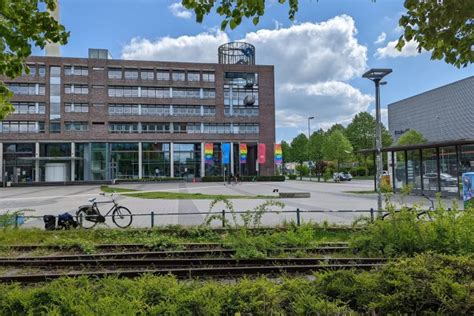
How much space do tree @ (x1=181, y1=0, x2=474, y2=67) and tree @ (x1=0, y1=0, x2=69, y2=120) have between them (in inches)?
69.8

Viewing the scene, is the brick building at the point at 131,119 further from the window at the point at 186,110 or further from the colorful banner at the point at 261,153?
the colorful banner at the point at 261,153

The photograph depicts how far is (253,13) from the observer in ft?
11.7

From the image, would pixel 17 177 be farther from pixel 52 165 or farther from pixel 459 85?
pixel 459 85

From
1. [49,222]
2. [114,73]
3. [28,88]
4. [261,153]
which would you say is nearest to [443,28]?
[49,222]

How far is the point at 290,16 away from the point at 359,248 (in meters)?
7.03

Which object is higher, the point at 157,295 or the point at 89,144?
the point at 89,144

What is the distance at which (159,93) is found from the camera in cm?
6112

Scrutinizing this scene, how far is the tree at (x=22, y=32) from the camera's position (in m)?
3.68

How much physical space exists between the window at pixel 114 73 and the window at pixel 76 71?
12.8 ft

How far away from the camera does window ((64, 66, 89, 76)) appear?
5872 cm

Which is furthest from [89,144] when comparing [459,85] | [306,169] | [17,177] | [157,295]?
[459,85]

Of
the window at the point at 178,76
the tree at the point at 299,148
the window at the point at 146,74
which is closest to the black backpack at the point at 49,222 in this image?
the window at the point at 146,74

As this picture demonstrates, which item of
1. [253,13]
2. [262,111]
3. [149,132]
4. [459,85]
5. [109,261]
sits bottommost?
[109,261]

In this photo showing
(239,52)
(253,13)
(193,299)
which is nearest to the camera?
(253,13)
